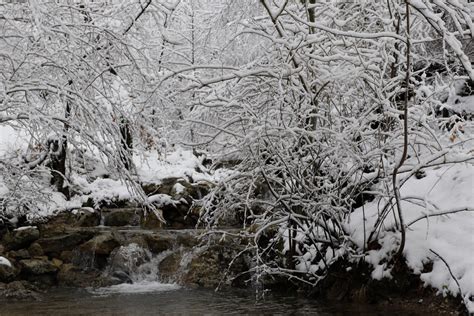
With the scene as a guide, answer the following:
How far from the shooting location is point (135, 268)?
9.34 meters

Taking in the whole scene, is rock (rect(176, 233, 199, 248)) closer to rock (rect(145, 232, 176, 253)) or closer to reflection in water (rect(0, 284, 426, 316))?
rock (rect(145, 232, 176, 253))

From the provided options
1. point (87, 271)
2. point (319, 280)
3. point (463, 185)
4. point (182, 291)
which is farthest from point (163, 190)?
point (463, 185)

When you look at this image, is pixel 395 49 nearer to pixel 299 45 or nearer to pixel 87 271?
pixel 299 45

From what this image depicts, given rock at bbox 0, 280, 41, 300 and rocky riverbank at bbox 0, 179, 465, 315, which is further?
rocky riverbank at bbox 0, 179, 465, 315

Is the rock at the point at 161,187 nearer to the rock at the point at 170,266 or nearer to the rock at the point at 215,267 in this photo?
the rock at the point at 170,266

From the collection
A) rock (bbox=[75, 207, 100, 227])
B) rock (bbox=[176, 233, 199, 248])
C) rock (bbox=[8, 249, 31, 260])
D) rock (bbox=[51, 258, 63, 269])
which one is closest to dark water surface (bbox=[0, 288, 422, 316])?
rock (bbox=[51, 258, 63, 269])

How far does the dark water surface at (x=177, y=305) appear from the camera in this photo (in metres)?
6.33

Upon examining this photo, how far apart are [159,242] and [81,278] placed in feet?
4.90

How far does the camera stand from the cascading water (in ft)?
28.7

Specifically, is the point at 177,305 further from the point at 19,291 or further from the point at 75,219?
the point at 75,219

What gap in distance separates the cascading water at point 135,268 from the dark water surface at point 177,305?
573mm

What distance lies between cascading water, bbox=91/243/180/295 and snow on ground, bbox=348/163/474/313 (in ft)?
11.7

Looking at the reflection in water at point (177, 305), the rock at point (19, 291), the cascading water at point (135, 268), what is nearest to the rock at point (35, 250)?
the rock at point (19, 291)

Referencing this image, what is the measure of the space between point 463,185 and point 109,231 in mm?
6459
